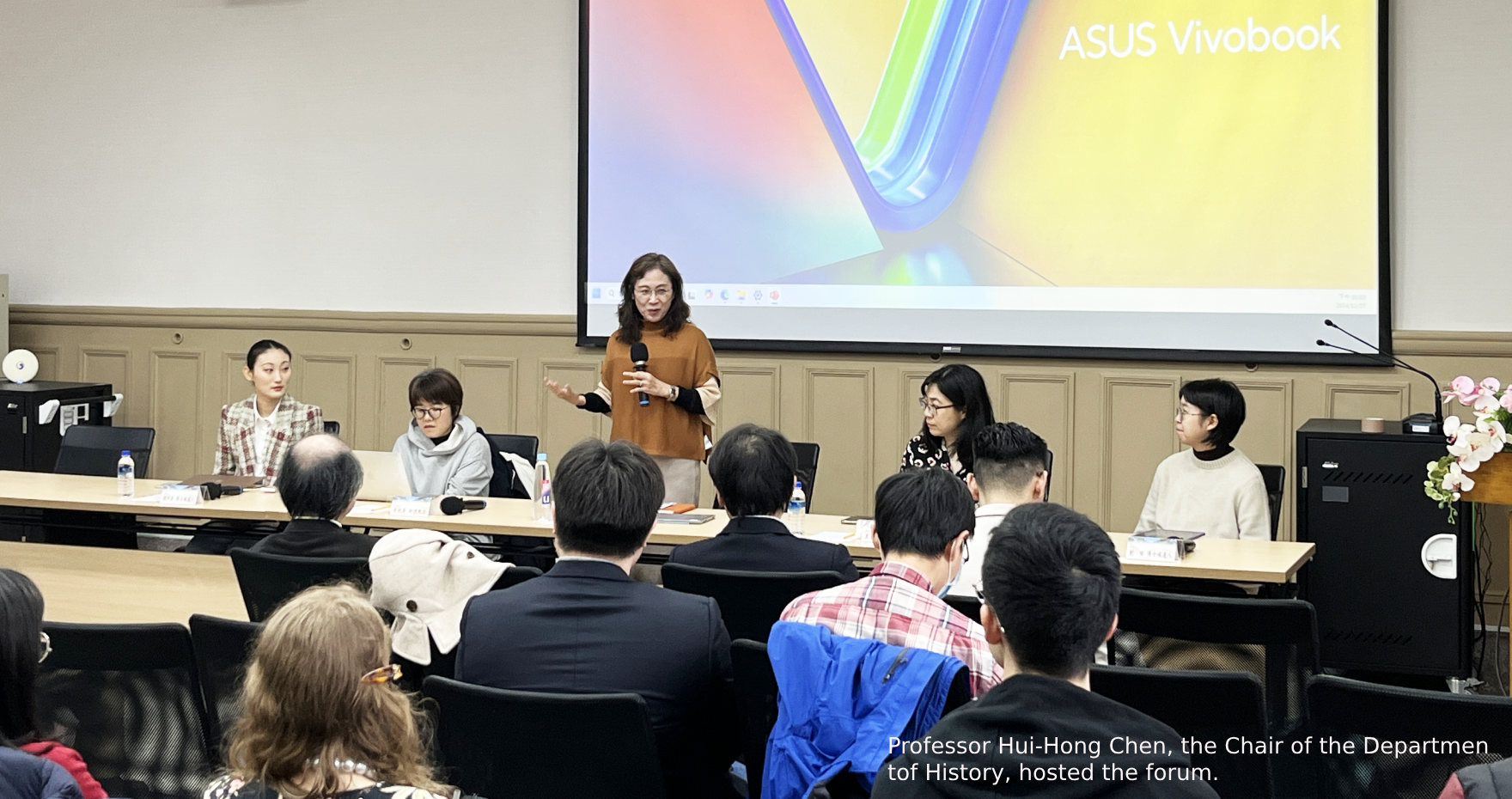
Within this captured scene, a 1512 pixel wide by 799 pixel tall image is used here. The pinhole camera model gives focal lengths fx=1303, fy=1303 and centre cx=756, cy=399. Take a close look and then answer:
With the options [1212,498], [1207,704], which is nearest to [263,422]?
[1212,498]

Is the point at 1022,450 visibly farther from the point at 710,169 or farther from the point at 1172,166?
the point at 710,169

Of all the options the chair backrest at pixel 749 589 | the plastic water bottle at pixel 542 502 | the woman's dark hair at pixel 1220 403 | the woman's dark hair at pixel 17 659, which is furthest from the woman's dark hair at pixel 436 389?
the woman's dark hair at pixel 17 659

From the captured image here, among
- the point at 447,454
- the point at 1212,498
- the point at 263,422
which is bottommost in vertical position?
the point at 1212,498

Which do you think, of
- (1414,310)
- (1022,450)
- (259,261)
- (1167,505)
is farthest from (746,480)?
(259,261)

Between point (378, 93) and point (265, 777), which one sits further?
point (378, 93)

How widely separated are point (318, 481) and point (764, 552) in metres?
1.10

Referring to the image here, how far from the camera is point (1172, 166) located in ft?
18.5

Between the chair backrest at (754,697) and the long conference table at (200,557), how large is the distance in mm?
1536

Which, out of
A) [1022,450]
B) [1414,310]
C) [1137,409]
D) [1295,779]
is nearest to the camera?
[1295,779]

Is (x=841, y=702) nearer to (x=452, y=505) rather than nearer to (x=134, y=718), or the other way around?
(x=134, y=718)

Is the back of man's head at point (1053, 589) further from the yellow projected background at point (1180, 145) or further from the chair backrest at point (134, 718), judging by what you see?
the yellow projected background at point (1180, 145)

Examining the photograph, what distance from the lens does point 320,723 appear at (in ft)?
5.25

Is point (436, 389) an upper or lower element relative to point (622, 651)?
upper

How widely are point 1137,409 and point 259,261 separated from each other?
4.74 meters
